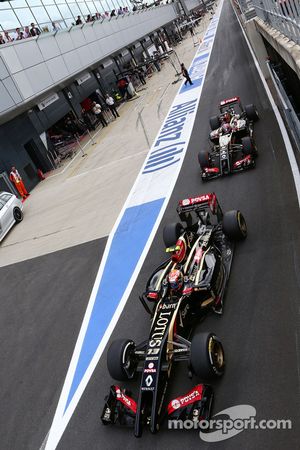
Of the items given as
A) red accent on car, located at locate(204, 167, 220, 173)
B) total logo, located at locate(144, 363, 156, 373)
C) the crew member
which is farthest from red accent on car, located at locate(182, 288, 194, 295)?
the crew member

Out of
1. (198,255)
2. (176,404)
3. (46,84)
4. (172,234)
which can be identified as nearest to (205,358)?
(176,404)

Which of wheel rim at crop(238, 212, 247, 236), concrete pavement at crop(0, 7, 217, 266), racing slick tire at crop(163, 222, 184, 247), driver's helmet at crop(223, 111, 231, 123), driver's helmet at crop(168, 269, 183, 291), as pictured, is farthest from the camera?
driver's helmet at crop(223, 111, 231, 123)

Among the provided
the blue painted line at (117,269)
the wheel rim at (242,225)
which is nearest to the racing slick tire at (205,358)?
the blue painted line at (117,269)

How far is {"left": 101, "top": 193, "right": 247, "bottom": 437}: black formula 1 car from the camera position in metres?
6.07

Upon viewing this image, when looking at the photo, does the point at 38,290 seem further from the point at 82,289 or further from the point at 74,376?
the point at 74,376

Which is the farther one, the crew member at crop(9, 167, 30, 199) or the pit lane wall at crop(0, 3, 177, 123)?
the crew member at crop(9, 167, 30, 199)

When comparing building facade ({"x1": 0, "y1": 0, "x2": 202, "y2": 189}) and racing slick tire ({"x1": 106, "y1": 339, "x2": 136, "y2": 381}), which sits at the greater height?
building facade ({"x1": 0, "y1": 0, "x2": 202, "y2": 189})

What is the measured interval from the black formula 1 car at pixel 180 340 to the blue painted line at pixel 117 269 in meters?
1.57

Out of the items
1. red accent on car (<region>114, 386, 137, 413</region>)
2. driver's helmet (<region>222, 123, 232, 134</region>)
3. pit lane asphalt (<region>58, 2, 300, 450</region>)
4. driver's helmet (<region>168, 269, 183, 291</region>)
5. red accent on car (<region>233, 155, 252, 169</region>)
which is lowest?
pit lane asphalt (<region>58, 2, 300, 450</region>)

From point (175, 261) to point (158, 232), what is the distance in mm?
3598

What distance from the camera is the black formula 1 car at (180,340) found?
239 inches

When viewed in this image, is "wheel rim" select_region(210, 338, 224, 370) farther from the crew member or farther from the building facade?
the crew member

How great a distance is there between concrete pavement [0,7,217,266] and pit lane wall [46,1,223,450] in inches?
25.6

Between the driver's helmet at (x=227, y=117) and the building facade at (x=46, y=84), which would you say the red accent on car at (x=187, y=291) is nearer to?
the driver's helmet at (x=227, y=117)
